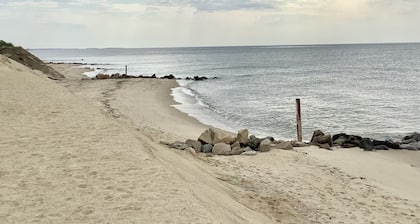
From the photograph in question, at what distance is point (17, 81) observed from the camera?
1537cm

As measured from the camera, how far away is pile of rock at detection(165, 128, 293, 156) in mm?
13648

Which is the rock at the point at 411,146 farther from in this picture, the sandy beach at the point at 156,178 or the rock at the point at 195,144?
the rock at the point at 195,144

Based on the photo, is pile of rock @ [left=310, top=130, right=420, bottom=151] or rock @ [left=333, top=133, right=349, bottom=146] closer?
pile of rock @ [left=310, top=130, right=420, bottom=151]

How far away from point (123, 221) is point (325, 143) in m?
11.3

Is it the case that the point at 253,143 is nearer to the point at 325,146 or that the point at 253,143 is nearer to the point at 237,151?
the point at 237,151

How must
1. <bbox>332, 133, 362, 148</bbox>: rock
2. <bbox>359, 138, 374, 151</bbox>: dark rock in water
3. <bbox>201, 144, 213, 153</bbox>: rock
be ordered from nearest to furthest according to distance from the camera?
<bbox>201, 144, 213, 153</bbox>: rock → <bbox>359, 138, 374, 151</bbox>: dark rock in water → <bbox>332, 133, 362, 148</bbox>: rock

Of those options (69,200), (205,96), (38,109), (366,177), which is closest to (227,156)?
(366,177)

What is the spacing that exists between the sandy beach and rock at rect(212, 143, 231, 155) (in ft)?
2.17

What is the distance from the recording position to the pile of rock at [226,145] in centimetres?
1365

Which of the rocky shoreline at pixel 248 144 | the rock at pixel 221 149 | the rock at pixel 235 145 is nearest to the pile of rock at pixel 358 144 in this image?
the rocky shoreline at pixel 248 144

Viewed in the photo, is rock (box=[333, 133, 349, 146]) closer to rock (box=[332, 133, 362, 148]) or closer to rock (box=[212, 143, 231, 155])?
rock (box=[332, 133, 362, 148])

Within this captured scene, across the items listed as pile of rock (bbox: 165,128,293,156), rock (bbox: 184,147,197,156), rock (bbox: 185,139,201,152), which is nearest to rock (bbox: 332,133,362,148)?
pile of rock (bbox: 165,128,293,156)

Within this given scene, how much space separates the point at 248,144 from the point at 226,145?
33.8 inches

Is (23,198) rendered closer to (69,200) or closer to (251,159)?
(69,200)
